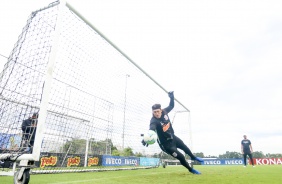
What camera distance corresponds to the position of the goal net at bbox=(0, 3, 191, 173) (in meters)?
3.74

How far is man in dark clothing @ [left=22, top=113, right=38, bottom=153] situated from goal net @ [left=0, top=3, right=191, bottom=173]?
0.05ft

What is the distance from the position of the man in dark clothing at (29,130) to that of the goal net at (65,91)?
2 cm

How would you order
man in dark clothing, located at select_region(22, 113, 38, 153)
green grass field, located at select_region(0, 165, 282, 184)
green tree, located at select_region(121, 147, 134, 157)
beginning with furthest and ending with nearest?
1. green tree, located at select_region(121, 147, 134, 157)
2. green grass field, located at select_region(0, 165, 282, 184)
3. man in dark clothing, located at select_region(22, 113, 38, 153)

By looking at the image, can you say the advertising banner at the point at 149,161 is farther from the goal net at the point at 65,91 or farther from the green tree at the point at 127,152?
the goal net at the point at 65,91

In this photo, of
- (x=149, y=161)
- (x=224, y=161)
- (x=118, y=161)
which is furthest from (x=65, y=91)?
(x=224, y=161)

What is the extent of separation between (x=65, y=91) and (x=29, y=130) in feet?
4.26

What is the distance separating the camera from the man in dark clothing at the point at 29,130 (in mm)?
3546

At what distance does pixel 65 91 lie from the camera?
4703mm

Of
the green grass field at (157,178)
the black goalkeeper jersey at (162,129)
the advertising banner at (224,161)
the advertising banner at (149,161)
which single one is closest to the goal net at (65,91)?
the green grass field at (157,178)

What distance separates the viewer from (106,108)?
6.84 metres

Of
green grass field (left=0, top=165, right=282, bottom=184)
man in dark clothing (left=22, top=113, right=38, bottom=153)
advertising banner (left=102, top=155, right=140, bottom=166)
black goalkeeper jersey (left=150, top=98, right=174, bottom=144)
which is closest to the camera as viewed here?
man in dark clothing (left=22, top=113, right=38, bottom=153)

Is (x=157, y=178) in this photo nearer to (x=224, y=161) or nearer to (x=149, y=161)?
(x=149, y=161)

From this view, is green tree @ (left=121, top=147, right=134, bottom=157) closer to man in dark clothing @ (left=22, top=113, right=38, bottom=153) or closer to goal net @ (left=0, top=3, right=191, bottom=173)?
goal net @ (left=0, top=3, right=191, bottom=173)

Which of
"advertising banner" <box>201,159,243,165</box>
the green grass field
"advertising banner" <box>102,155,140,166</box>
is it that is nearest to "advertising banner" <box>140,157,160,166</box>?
"advertising banner" <box>102,155,140,166</box>
